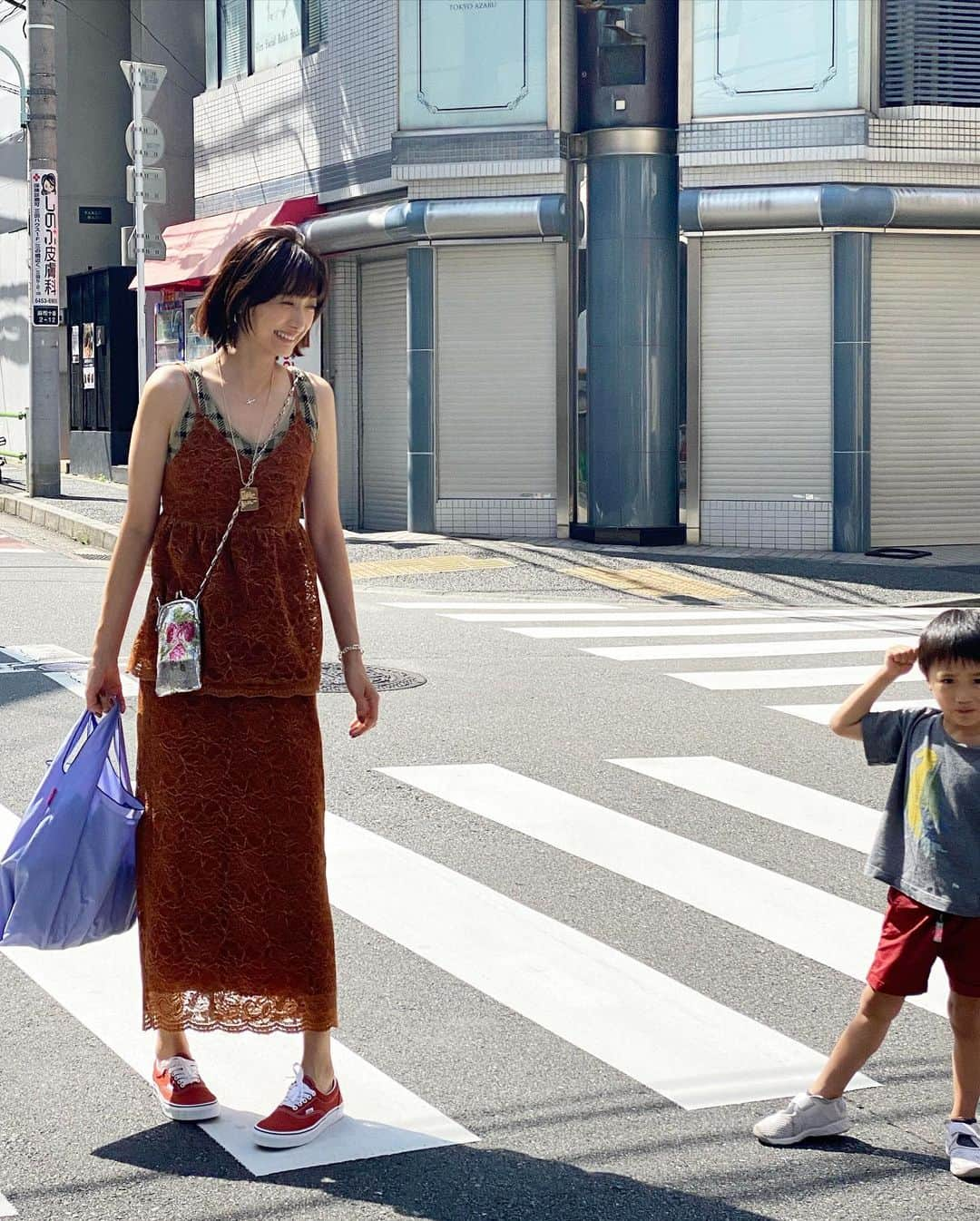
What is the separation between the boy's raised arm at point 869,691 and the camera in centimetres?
368

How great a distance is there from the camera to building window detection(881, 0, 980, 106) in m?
17.4

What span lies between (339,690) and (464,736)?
1.37 meters

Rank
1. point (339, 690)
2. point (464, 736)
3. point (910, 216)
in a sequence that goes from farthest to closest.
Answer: point (910, 216) → point (339, 690) → point (464, 736)

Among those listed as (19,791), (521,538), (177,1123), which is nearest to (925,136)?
(521,538)

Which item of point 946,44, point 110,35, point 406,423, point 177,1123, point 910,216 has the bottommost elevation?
point 177,1123

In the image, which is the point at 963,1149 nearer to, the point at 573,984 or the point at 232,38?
the point at 573,984

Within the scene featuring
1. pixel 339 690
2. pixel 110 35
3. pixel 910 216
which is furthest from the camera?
pixel 110 35

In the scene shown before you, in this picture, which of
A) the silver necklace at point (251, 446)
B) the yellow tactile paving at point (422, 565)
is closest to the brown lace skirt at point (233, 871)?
the silver necklace at point (251, 446)

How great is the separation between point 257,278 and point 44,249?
Answer: 19.6 meters

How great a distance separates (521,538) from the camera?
18719 mm

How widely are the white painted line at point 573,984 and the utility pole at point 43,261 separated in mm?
16409

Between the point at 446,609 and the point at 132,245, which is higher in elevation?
the point at 132,245

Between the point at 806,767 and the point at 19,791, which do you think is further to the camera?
the point at 806,767

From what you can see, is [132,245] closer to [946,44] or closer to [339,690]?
[946,44]
